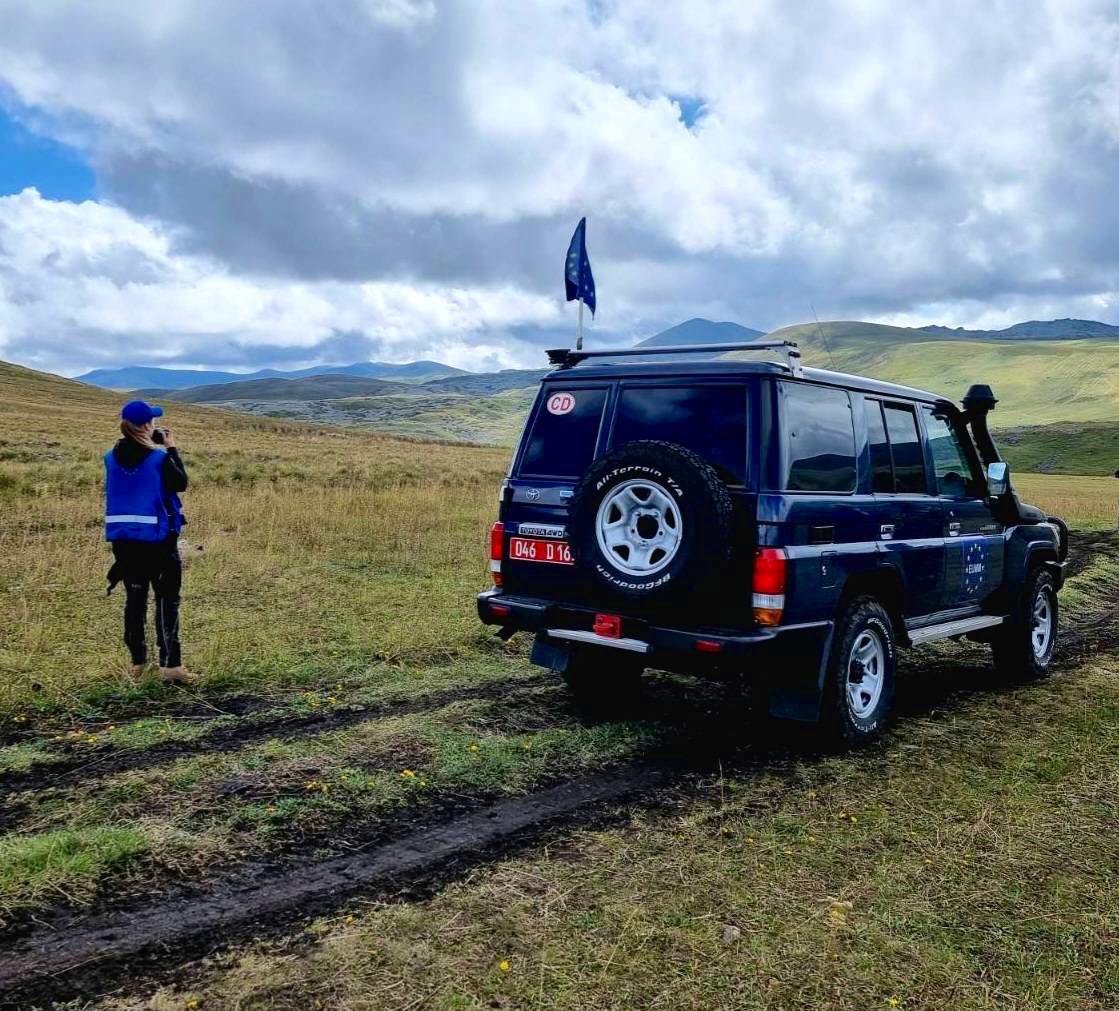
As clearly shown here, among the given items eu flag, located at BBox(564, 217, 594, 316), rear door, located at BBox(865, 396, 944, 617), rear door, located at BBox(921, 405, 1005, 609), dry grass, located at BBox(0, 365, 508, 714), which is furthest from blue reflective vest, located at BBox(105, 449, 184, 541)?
rear door, located at BBox(921, 405, 1005, 609)

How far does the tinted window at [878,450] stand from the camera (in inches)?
236

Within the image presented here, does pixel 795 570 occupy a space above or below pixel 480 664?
above

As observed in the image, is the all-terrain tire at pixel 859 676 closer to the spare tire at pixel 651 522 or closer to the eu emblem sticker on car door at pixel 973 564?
the spare tire at pixel 651 522

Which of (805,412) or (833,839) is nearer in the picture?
(833,839)

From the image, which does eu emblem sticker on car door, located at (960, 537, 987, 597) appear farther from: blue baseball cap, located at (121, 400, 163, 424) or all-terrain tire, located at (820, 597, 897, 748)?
blue baseball cap, located at (121, 400, 163, 424)

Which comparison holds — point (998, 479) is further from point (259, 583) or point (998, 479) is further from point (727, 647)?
point (259, 583)

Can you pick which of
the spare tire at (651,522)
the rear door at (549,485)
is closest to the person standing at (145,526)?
the rear door at (549,485)

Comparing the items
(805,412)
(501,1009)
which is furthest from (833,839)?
(805,412)

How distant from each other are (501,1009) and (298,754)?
8.57 feet

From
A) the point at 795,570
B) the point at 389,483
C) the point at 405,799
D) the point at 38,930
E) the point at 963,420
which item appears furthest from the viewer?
the point at 389,483

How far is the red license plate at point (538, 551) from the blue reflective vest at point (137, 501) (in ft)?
8.26

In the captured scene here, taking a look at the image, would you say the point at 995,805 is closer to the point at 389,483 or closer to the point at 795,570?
the point at 795,570

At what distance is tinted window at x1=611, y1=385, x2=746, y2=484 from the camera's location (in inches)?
205

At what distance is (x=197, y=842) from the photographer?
3.93 metres
